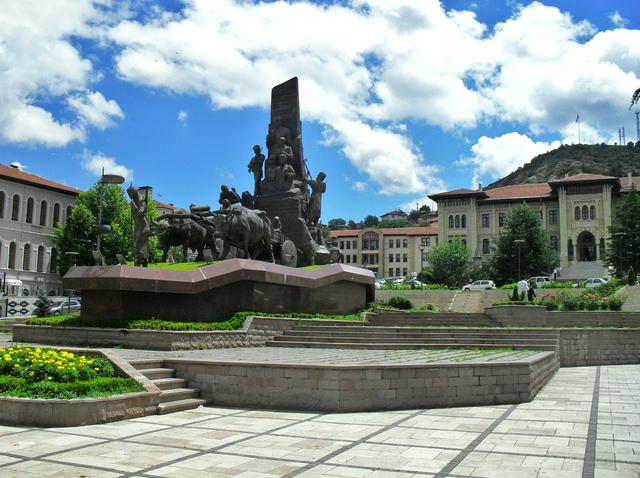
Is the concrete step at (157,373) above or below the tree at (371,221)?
below

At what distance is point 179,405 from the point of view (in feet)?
35.2

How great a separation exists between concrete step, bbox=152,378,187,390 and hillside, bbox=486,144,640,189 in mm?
142004

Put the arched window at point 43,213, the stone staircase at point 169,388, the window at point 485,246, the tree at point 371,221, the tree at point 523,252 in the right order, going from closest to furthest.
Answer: the stone staircase at point 169,388
the arched window at point 43,213
the tree at point 523,252
the window at point 485,246
the tree at point 371,221

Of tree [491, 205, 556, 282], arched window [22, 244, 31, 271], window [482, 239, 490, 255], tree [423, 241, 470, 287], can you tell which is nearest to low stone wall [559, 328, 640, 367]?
tree [491, 205, 556, 282]

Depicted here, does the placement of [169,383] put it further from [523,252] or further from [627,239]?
[627,239]

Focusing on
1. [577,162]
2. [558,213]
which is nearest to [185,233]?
[558,213]

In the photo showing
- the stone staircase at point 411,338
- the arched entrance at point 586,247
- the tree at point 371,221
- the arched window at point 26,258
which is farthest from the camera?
the tree at point 371,221

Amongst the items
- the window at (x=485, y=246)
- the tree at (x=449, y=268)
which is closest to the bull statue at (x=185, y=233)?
the tree at (x=449, y=268)

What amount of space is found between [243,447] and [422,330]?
12.3 meters

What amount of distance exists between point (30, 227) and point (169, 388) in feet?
186

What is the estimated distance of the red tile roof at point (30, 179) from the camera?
5866 centimetres

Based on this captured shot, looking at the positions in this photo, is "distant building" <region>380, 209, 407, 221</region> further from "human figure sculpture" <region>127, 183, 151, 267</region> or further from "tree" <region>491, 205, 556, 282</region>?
"human figure sculpture" <region>127, 183, 151, 267</region>

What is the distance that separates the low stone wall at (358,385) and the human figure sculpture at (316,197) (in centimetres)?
1886

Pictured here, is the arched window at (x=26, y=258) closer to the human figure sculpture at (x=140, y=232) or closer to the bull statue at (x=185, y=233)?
the bull statue at (x=185, y=233)
